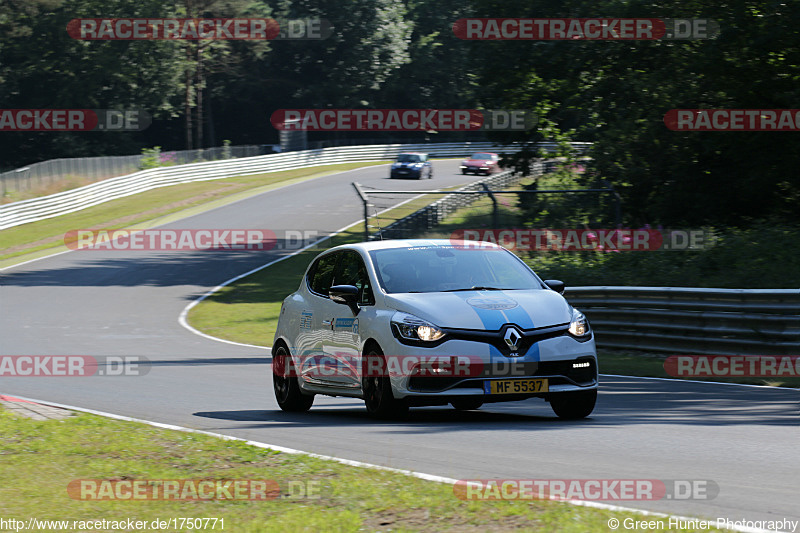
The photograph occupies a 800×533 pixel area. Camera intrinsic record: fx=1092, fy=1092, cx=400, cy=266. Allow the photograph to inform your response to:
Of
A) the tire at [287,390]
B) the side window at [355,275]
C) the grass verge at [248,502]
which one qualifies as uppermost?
the side window at [355,275]

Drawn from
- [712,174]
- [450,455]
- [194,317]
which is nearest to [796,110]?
[712,174]

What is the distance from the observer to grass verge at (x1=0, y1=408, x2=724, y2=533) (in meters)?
5.50

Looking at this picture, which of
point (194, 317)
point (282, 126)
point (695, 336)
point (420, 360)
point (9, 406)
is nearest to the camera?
point (420, 360)

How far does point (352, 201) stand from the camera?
50750mm

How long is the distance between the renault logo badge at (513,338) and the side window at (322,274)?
2.49 m

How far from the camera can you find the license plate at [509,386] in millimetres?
9211

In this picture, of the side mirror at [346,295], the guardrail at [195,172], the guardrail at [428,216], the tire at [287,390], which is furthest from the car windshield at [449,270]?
the guardrail at [195,172]

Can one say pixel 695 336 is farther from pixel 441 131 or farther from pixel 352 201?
pixel 441 131

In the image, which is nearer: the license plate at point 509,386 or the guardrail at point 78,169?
the license plate at point 509,386

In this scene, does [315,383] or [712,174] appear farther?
[712,174]

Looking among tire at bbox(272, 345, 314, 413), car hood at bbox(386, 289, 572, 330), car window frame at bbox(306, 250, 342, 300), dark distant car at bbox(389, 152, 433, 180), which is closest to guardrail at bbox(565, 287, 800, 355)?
car hood at bbox(386, 289, 572, 330)

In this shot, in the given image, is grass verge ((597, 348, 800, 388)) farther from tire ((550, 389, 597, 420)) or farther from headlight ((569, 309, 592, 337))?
headlight ((569, 309, 592, 337))

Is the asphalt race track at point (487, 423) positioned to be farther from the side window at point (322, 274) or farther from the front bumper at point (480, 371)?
the side window at point (322, 274)

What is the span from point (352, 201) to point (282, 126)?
39596mm
